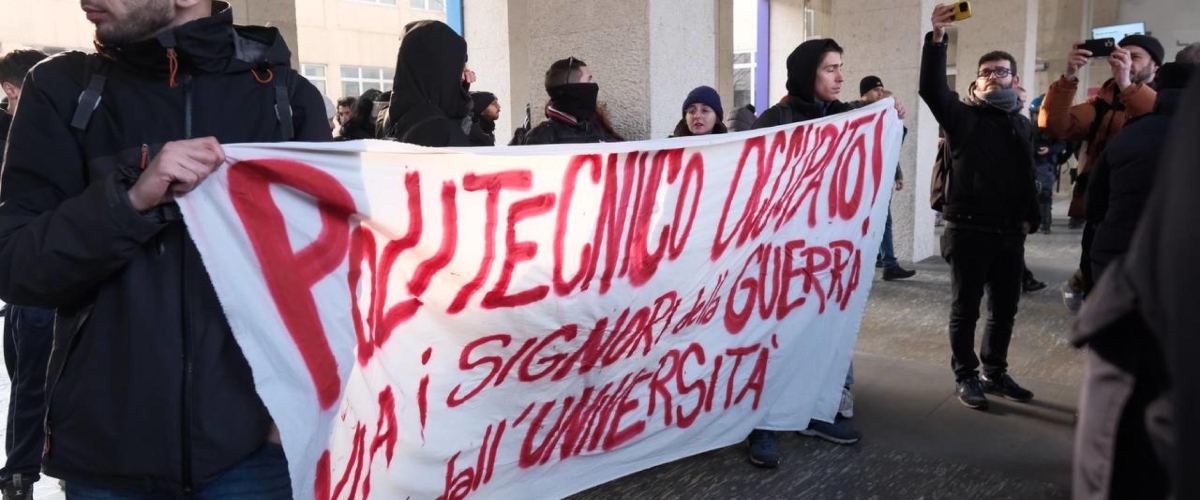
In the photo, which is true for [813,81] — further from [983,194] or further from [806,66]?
[983,194]

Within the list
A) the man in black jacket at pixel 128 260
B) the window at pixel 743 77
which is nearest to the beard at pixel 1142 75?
the man in black jacket at pixel 128 260

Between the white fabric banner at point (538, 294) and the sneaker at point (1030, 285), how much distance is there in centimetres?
409

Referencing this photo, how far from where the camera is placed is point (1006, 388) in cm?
433

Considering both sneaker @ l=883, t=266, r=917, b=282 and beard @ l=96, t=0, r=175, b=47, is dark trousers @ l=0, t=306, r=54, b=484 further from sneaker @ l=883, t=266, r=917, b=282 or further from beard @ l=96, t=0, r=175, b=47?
sneaker @ l=883, t=266, r=917, b=282

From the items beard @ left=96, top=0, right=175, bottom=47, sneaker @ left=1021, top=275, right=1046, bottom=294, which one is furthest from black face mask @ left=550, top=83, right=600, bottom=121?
sneaker @ left=1021, top=275, right=1046, bottom=294

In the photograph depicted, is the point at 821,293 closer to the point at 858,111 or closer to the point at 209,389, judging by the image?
the point at 858,111

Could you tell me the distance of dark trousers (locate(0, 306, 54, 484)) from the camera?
3.09m

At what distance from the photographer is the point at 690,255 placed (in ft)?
9.90

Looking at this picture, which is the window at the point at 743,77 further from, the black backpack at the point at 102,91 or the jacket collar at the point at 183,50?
the jacket collar at the point at 183,50

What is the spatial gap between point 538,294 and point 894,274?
19.1 feet

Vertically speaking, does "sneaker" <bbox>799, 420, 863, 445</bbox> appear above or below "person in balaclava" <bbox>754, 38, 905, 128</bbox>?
below

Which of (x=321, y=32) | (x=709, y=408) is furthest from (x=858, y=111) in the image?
(x=321, y=32)

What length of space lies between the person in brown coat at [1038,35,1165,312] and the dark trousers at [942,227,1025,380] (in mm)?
527

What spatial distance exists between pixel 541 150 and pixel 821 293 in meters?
1.52
